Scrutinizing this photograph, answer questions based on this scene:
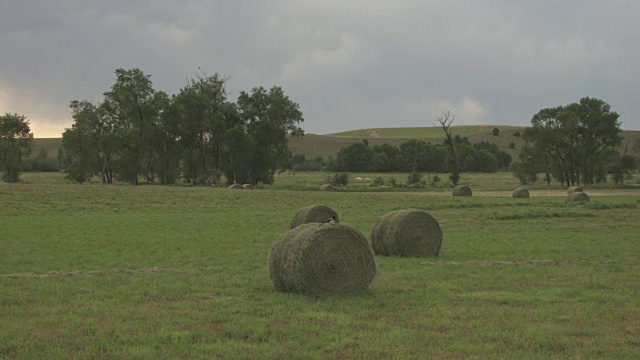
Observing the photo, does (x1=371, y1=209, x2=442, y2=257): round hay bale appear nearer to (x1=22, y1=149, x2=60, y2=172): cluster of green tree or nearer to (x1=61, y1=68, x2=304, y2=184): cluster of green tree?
(x1=61, y1=68, x2=304, y2=184): cluster of green tree

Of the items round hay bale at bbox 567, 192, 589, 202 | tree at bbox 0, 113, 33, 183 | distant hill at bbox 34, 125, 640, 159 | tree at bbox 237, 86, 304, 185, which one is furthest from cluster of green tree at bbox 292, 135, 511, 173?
round hay bale at bbox 567, 192, 589, 202

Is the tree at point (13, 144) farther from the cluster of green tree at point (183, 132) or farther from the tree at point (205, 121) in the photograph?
the tree at point (205, 121)

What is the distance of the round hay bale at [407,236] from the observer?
1827cm

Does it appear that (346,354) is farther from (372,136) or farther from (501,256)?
(372,136)

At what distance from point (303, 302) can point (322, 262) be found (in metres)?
1.01

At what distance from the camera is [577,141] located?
8231 cm

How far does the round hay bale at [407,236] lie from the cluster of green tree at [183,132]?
61061mm

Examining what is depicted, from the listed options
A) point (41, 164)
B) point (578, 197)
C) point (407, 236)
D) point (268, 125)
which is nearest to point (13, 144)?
point (268, 125)

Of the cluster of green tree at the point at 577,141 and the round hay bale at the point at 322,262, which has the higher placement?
the cluster of green tree at the point at 577,141

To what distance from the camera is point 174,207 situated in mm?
41750

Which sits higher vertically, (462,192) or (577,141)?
(577,141)

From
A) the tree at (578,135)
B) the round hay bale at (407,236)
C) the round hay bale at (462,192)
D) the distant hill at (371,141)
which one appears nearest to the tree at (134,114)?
the round hay bale at (462,192)

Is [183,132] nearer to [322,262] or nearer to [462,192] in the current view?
[462,192]

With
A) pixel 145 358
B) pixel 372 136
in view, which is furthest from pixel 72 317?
pixel 372 136
